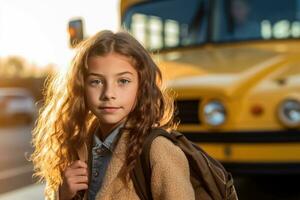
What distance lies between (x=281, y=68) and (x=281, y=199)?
3.68 feet

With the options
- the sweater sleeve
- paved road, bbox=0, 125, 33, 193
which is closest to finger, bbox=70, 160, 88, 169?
the sweater sleeve

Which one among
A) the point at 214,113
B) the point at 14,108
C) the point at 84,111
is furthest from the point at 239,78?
the point at 14,108

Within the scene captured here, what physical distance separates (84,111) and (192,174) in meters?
0.44

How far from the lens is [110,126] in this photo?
1.88 meters

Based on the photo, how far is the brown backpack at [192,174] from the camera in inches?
66.9

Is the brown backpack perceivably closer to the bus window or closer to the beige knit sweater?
the beige knit sweater

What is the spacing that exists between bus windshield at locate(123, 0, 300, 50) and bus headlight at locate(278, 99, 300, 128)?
105 cm

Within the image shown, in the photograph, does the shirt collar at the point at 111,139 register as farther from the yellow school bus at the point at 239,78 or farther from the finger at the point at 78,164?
the yellow school bus at the point at 239,78

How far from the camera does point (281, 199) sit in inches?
203

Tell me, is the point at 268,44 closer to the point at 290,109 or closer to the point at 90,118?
the point at 290,109

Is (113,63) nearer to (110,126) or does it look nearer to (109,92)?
(109,92)

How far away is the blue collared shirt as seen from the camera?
180 cm

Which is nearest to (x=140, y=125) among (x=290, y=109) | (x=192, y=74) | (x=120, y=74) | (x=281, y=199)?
(x=120, y=74)

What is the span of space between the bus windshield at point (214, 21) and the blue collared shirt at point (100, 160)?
3.79m
